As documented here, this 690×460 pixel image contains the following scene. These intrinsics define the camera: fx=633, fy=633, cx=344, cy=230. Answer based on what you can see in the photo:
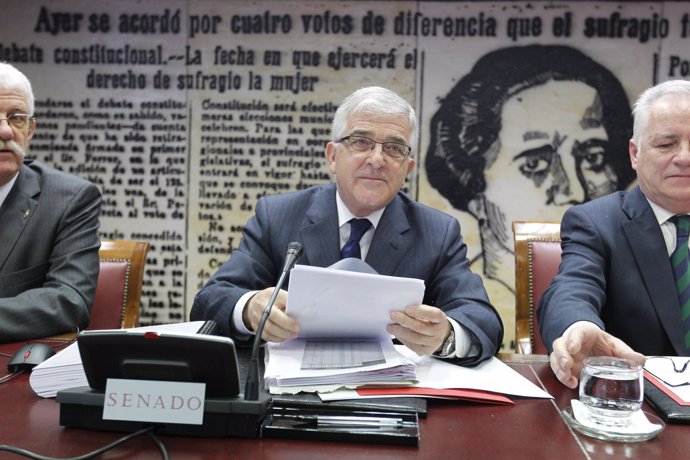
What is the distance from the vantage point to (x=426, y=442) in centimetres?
105

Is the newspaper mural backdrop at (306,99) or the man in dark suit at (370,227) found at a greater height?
the newspaper mural backdrop at (306,99)

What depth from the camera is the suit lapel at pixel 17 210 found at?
2.09 m

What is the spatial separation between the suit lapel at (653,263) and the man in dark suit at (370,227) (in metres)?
0.49

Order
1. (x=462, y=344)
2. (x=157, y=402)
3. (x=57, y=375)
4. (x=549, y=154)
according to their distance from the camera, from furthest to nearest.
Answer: (x=549, y=154), (x=462, y=344), (x=57, y=375), (x=157, y=402)

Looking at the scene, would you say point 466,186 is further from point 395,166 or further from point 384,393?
point 384,393

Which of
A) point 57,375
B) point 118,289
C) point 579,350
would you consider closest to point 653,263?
point 579,350

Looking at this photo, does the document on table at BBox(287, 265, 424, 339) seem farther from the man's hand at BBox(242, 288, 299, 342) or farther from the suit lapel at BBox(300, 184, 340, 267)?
the suit lapel at BBox(300, 184, 340, 267)

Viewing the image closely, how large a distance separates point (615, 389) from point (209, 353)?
0.71m

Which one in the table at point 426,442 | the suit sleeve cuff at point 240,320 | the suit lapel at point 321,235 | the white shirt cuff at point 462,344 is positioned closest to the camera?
the table at point 426,442

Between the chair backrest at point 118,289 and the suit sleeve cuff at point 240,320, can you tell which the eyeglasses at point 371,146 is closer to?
the suit sleeve cuff at point 240,320

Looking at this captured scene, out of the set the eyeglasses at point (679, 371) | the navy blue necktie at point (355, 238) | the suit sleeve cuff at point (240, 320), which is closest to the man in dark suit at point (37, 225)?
the suit sleeve cuff at point (240, 320)

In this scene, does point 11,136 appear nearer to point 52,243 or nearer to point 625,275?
point 52,243

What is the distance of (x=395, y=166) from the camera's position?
1.91 m

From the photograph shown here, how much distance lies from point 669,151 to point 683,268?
1.13 ft
